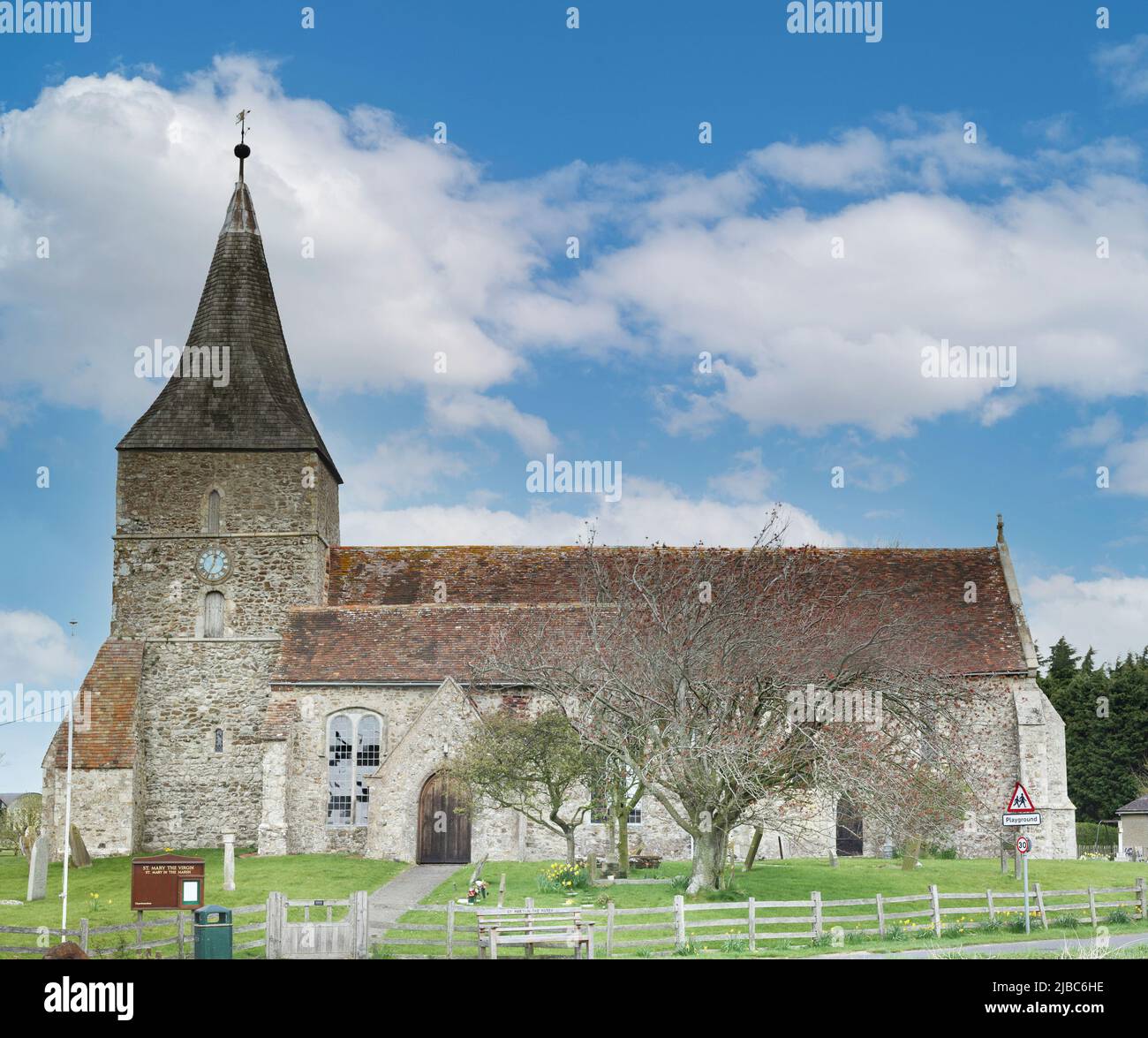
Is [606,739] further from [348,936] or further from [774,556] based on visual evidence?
[774,556]

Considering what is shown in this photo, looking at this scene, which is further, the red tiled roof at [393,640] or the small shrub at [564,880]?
the red tiled roof at [393,640]

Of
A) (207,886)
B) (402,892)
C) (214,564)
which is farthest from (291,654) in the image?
(402,892)

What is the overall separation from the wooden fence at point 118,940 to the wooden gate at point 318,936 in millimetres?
855

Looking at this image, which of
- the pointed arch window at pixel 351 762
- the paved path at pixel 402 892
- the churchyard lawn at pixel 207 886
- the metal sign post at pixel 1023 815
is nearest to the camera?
the metal sign post at pixel 1023 815

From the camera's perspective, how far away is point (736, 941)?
20.3m

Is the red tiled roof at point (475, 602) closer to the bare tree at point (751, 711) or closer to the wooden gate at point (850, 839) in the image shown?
the wooden gate at point (850, 839)

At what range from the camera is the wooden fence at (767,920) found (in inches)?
776

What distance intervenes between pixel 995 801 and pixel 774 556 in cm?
943

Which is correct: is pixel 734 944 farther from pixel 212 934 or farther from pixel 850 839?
pixel 850 839

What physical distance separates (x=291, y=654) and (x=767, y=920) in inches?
818

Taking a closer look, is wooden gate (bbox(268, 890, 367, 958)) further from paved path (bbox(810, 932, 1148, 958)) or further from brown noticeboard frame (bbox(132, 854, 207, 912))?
paved path (bbox(810, 932, 1148, 958))

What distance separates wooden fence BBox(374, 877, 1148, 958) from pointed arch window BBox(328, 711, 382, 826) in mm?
10712

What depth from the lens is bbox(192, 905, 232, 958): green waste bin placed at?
17766 mm

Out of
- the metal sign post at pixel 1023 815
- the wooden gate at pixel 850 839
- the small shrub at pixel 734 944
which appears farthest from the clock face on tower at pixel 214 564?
the metal sign post at pixel 1023 815
